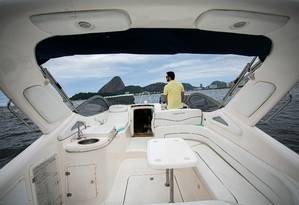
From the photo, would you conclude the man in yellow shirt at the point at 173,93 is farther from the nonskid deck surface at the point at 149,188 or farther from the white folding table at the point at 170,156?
the white folding table at the point at 170,156

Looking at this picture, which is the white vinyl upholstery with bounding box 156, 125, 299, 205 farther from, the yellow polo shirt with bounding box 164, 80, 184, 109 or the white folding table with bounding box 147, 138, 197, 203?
the yellow polo shirt with bounding box 164, 80, 184, 109

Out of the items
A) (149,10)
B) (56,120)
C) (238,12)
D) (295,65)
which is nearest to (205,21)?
(238,12)

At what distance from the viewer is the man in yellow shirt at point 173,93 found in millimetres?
4496

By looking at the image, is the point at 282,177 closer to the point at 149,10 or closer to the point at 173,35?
the point at 173,35

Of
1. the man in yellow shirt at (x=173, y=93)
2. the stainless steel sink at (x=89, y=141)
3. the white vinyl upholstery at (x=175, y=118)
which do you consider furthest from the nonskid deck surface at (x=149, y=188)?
the man in yellow shirt at (x=173, y=93)

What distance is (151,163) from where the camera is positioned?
5.62 ft

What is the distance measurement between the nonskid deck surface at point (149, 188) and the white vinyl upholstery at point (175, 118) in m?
0.99

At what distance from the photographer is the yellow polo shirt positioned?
450 cm

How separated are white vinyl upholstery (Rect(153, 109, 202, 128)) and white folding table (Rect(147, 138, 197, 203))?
1.53m

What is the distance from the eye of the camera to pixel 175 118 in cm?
388

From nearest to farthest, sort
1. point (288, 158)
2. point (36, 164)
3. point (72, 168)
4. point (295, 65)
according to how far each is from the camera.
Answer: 1. point (295, 65)
2. point (288, 158)
3. point (36, 164)
4. point (72, 168)

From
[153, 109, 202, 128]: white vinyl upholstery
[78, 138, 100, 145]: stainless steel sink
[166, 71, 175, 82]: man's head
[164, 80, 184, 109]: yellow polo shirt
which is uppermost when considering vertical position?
[166, 71, 175, 82]: man's head

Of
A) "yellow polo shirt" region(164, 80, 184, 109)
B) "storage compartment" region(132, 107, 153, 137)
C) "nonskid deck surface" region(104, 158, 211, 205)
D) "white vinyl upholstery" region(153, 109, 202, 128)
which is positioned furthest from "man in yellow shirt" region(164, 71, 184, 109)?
"nonskid deck surface" region(104, 158, 211, 205)

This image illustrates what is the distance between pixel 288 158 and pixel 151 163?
47.9 inches
